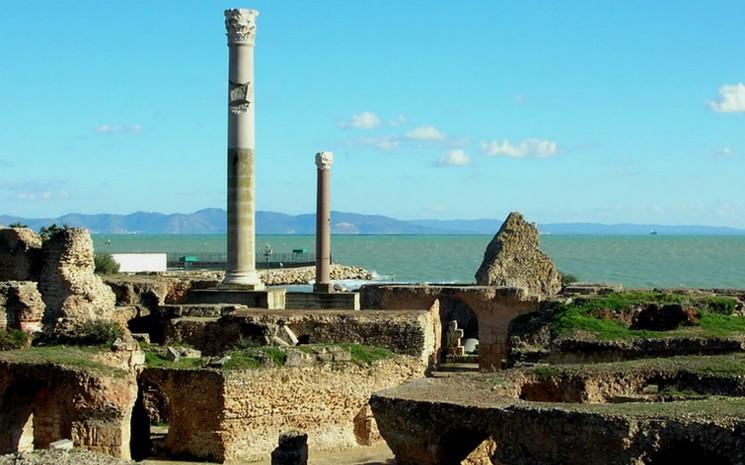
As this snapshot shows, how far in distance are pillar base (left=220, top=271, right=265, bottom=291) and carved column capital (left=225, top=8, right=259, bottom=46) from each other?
6088 mm

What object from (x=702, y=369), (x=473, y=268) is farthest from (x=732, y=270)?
(x=702, y=369)

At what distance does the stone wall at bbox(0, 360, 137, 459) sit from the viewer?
2036 cm

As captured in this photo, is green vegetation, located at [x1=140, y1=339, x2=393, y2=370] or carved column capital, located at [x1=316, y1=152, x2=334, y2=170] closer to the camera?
green vegetation, located at [x1=140, y1=339, x2=393, y2=370]

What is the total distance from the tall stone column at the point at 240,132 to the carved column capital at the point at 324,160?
608cm

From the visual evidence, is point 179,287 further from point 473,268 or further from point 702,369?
point 473,268

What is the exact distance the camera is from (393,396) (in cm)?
1925

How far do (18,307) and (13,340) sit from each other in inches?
52.4

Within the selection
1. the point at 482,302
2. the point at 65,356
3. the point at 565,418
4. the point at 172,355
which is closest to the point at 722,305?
the point at 482,302

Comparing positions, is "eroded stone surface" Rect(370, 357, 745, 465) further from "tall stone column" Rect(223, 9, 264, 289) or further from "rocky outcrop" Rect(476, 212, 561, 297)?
"rocky outcrop" Rect(476, 212, 561, 297)

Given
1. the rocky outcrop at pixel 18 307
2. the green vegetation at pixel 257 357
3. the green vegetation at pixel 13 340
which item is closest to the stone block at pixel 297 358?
the green vegetation at pixel 257 357

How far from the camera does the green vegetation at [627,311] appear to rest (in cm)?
2817

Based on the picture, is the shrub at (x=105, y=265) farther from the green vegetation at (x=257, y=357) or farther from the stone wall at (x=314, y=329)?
the green vegetation at (x=257, y=357)

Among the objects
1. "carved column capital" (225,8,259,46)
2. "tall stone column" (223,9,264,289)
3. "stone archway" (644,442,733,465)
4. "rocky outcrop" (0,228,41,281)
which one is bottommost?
"stone archway" (644,442,733,465)

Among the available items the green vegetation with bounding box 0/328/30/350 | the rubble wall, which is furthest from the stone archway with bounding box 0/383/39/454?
the green vegetation with bounding box 0/328/30/350
